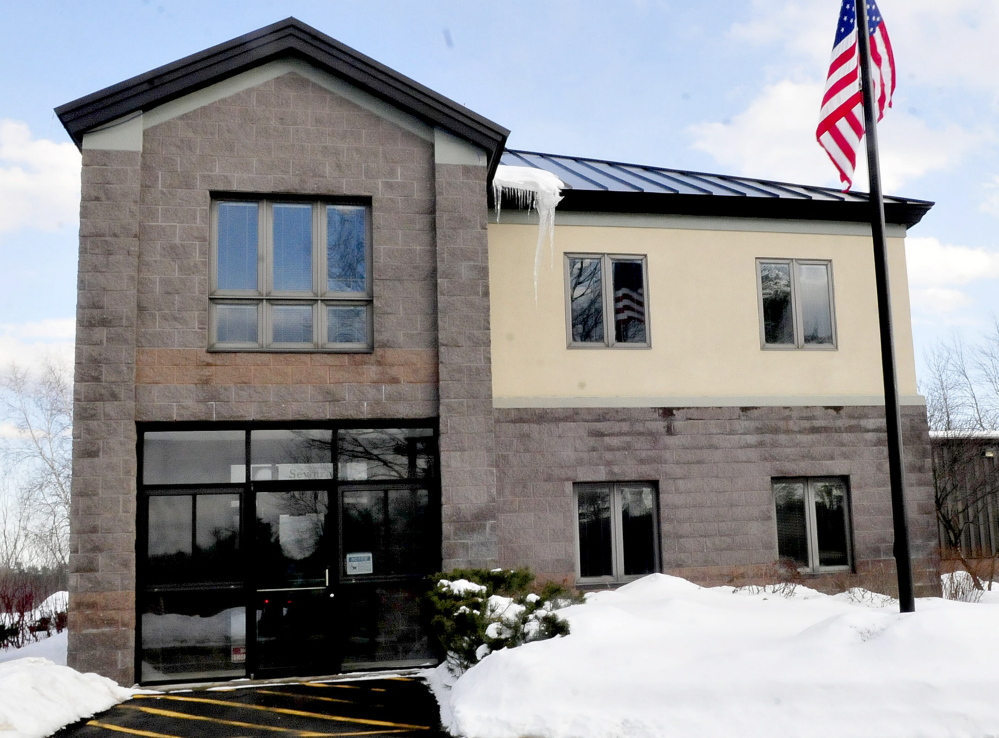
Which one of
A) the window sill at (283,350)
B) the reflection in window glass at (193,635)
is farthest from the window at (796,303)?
the reflection in window glass at (193,635)

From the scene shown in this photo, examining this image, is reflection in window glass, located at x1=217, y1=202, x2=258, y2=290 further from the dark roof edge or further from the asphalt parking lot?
the asphalt parking lot

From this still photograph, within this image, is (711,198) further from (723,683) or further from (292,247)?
(723,683)

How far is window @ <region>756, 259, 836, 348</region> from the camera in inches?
559

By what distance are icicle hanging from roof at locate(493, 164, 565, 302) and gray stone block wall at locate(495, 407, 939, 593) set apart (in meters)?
2.17

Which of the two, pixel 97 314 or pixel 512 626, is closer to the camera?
pixel 512 626

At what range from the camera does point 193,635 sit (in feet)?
37.1

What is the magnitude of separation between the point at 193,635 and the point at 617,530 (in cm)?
560

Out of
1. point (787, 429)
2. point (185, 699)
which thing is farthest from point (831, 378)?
point (185, 699)

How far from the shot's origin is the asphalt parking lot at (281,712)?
343 inches

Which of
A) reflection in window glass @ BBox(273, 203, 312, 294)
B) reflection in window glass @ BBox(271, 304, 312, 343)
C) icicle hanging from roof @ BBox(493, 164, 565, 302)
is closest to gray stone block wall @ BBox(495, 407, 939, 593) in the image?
icicle hanging from roof @ BBox(493, 164, 565, 302)

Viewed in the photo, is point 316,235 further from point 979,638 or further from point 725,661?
point 979,638

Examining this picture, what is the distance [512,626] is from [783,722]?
108 inches

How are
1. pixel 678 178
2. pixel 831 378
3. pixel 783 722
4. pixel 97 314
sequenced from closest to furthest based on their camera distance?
pixel 783 722, pixel 97 314, pixel 831 378, pixel 678 178

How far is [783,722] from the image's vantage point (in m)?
7.50
